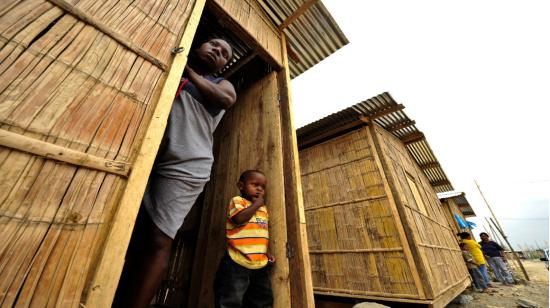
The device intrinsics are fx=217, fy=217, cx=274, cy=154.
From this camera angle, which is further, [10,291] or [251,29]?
[251,29]

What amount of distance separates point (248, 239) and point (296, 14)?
3097 mm

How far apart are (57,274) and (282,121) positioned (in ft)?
6.83

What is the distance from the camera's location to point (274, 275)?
5.68 ft

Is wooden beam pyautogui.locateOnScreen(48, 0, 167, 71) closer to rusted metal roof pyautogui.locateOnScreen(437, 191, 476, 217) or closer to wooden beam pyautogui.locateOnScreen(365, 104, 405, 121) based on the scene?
wooden beam pyautogui.locateOnScreen(365, 104, 405, 121)

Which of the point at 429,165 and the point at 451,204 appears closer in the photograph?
the point at 429,165

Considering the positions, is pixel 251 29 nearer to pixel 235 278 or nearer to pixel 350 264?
pixel 235 278

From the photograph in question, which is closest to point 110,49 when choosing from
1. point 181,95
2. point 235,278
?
point 181,95

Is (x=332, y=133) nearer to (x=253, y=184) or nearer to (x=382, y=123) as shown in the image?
(x=382, y=123)

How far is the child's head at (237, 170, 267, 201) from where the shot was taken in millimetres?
2018

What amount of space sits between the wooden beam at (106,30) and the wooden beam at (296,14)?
2495 millimetres

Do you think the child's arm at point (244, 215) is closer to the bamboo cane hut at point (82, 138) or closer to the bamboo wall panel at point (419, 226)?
the bamboo cane hut at point (82, 138)

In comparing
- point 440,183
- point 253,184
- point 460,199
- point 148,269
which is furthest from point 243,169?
point 460,199

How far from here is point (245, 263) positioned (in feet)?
5.49

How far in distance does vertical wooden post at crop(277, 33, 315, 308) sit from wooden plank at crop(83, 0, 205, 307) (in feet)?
4.10
